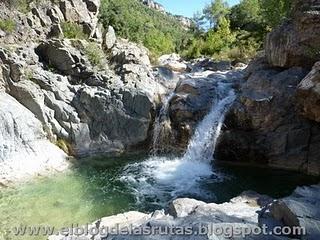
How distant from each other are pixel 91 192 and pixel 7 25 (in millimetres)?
9453

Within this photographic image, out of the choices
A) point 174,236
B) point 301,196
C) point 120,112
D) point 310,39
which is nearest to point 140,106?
point 120,112

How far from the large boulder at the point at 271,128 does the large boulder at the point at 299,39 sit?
1.47 ft

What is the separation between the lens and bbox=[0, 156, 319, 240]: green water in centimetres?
965

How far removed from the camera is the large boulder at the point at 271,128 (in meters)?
13.4

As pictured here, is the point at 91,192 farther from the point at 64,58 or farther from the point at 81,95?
the point at 64,58

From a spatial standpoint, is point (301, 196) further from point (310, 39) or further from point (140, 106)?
point (140, 106)

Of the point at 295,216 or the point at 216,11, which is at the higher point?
the point at 216,11

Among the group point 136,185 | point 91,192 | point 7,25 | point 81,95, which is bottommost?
point 91,192

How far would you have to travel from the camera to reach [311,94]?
11656mm

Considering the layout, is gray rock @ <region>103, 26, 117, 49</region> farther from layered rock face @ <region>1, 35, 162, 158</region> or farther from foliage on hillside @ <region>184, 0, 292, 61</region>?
foliage on hillside @ <region>184, 0, 292, 61</region>

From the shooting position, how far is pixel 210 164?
14.5m

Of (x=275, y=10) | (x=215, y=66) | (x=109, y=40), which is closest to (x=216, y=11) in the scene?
(x=275, y=10)

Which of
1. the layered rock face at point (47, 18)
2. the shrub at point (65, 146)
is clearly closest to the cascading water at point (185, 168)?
the shrub at point (65, 146)

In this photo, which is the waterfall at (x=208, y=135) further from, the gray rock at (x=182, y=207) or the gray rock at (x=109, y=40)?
the gray rock at (x=109, y=40)
